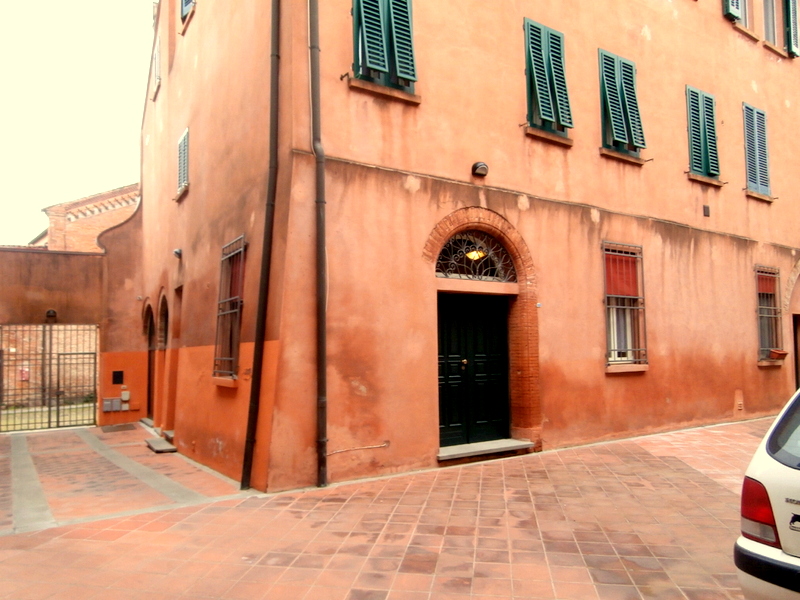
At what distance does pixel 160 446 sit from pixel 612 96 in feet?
31.0

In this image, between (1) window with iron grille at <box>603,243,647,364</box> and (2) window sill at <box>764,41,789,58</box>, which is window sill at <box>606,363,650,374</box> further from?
(2) window sill at <box>764,41,789,58</box>

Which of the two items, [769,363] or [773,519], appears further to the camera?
[769,363]

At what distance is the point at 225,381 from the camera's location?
790 centimetres

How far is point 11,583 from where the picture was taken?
13.6 feet

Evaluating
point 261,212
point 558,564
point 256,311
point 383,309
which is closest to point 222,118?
point 261,212

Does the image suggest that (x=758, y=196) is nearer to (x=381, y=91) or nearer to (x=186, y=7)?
(x=381, y=91)

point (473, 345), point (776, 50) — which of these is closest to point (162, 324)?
point (473, 345)

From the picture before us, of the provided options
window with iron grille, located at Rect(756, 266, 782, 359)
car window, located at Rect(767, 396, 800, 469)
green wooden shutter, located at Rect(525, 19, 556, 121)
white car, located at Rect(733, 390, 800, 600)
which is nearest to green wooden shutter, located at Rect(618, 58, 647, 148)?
green wooden shutter, located at Rect(525, 19, 556, 121)

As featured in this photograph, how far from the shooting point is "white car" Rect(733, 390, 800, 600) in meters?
2.75

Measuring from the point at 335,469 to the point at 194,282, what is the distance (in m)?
4.94

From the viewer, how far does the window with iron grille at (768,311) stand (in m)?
12.5

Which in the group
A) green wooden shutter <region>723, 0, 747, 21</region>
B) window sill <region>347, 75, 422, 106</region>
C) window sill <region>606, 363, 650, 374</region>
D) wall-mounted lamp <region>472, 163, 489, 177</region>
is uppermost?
green wooden shutter <region>723, 0, 747, 21</region>

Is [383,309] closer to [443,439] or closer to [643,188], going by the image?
[443,439]

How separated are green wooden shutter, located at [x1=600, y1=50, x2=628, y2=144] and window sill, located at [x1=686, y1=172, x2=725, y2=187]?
6.70 ft
